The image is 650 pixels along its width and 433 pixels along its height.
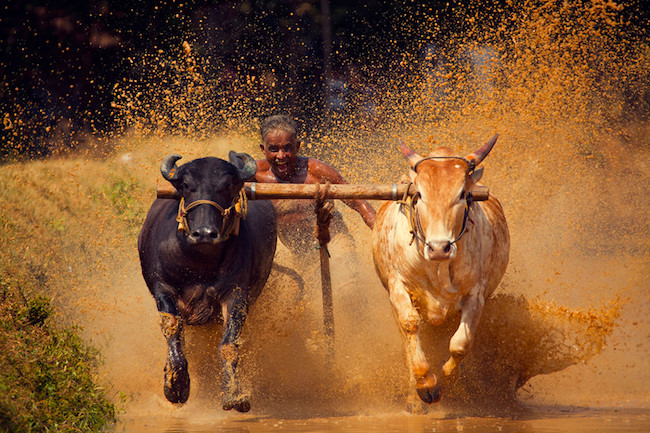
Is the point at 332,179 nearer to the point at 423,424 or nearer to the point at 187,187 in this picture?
the point at 187,187

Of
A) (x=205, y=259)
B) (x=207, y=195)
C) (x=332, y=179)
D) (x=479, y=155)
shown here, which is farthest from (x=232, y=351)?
(x=332, y=179)

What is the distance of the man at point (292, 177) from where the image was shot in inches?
274

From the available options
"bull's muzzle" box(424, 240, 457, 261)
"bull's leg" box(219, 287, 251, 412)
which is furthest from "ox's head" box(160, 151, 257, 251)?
"bull's muzzle" box(424, 240, 457, 261)

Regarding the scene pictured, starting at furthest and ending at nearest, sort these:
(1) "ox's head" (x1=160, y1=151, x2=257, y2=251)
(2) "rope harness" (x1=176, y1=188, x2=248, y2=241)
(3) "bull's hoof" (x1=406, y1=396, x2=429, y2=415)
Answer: (3) "bull's hoof" (x1=406, y1=396, x2=429, y2=415)
(2) "rope harness" (x1=176, y1=188, x2=248, y2=241)
(1) "ox's head" (x1=160, y1=151, x2=257, y2=251)

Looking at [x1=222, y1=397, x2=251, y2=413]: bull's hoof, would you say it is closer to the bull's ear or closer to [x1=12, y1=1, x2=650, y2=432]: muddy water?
[x1=12, y1=1, x2=650, y2=432]: muddy water

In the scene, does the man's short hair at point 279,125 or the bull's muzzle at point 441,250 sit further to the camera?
the man's short hair at point 279,125

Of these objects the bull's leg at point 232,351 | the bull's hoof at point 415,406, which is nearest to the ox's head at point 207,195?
the bull's leg at point 232,351

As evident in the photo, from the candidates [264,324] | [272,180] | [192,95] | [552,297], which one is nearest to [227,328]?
[264,324]

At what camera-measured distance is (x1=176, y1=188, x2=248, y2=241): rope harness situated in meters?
5.30

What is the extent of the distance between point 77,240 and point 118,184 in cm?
137

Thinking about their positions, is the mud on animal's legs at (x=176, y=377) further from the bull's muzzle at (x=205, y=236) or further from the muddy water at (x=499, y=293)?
the bull's muzzle at (x=205, y=236)

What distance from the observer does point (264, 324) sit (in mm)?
6535

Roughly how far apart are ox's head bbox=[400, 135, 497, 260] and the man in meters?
1.74

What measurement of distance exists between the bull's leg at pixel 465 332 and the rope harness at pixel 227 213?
4.97 feet
